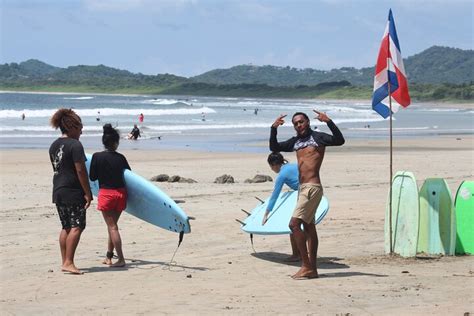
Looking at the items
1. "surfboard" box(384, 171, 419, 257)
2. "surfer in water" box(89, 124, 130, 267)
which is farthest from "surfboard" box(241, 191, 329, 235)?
"surfer in water" box(89, 124, 130, 267)

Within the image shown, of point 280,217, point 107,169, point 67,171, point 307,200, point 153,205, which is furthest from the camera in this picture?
point 280,217

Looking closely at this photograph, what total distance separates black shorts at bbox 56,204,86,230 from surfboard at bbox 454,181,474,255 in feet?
12.6

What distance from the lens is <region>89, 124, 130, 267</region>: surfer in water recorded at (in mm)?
8492

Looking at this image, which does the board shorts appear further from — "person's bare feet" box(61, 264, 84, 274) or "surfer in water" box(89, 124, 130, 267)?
"person's bare feet" box(61, 264, 84, 274)

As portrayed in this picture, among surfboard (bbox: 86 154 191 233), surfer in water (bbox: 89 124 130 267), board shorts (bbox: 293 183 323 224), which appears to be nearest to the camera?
board shorts (bbox: 293 183 323 224)

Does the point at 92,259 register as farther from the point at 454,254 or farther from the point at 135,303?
the point at 454,254

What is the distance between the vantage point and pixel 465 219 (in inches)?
364

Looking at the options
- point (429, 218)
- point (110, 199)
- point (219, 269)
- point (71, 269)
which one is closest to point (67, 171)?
point (110, 199)

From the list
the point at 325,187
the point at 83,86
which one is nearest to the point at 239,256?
the point at 325,187

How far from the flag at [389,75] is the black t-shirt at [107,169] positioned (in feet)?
8.75

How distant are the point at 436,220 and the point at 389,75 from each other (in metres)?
1.55

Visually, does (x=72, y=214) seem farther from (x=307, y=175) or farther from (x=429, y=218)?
(x=429, y=218)

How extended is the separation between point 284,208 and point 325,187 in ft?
23.2

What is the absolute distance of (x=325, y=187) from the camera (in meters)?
16.2
